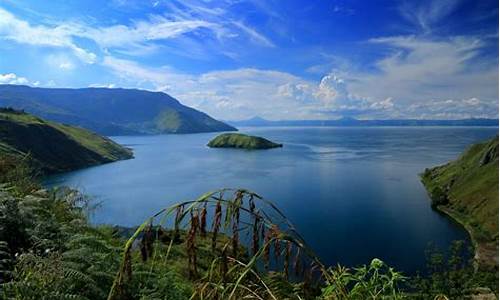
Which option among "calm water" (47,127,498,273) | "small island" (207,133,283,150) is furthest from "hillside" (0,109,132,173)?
"small island" (207,133,283,150)

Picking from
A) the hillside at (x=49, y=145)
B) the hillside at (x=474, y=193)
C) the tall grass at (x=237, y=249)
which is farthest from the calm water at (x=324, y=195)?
the tall grass at (x=237, y=249)

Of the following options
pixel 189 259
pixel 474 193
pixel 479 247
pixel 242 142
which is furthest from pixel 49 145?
pixel 189 259

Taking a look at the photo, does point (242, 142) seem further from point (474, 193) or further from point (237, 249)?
point (237, 249)

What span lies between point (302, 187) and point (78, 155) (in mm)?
80182

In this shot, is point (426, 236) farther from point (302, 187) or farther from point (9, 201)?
point (9, 201)

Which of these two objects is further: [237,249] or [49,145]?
[49,145]

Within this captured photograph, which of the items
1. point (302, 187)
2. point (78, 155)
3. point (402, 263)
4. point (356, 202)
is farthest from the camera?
point (78, 155)

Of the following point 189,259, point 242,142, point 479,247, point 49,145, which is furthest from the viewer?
point 242,142

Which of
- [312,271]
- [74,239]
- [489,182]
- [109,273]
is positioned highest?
[312,271]

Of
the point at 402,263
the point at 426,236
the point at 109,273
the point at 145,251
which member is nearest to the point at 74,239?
the point at 109,273

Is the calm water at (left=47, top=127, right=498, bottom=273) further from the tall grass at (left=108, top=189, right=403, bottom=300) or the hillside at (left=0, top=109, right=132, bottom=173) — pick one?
the tall grass at (left=108, top=189, right=403, bottom=300)

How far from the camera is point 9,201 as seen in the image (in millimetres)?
7055

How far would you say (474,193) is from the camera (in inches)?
2891

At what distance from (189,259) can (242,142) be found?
603 ft
